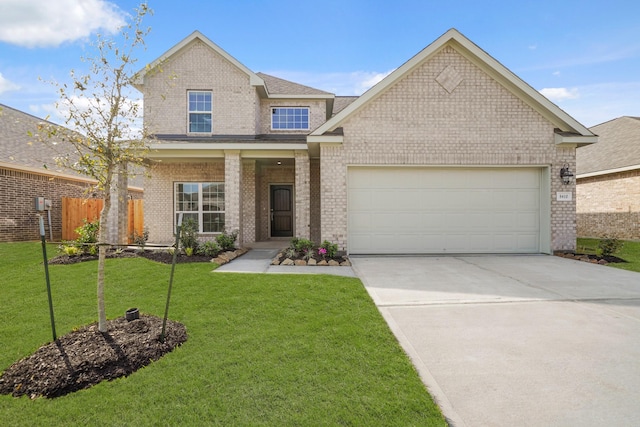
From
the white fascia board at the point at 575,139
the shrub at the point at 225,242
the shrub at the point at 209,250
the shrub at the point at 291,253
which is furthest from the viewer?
the shrub at the point at 225,242

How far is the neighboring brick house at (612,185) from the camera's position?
13195mm

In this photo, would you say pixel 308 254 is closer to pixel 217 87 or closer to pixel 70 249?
pixel 70 249

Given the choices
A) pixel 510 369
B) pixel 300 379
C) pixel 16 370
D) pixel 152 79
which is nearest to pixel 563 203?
pixel 510 369

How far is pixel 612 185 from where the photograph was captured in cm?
1409

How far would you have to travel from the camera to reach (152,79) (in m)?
11.8

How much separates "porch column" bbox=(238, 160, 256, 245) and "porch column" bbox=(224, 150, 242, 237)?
200 centimetres

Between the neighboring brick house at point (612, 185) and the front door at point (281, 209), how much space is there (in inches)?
568

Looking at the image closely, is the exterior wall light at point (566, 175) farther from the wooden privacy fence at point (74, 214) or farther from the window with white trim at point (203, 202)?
the wooden privacy fence at point (74, 214)

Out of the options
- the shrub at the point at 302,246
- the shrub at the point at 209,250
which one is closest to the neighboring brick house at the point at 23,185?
the shrub at the point at 209,250

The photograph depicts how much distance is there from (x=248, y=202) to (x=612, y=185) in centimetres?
1637

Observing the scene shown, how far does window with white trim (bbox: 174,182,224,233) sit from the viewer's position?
1213cm

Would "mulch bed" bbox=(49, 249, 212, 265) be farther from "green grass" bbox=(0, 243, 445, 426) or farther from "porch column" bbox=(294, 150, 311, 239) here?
"porch column" bbox=(294, 150, 311, 239)

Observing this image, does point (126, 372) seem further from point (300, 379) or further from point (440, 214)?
point (440, 214)

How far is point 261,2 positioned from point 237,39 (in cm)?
247
